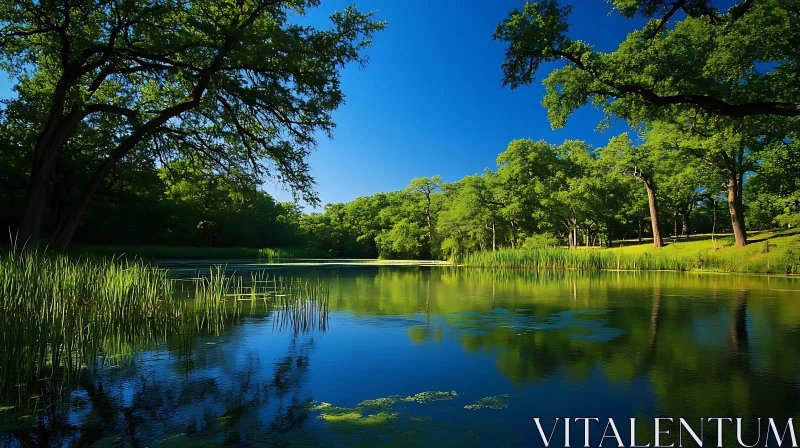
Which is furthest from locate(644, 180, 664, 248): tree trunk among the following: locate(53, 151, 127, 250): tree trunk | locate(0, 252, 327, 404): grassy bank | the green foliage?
locate(53, 151, 127, 250): tree trunk

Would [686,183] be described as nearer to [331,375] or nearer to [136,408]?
[331,375]

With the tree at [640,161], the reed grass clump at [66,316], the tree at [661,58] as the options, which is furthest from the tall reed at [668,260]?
the reed grass clump at [66,316]

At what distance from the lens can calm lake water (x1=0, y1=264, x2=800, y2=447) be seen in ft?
9.80

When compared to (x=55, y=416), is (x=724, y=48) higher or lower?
higher

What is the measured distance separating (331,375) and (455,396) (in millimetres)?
1261

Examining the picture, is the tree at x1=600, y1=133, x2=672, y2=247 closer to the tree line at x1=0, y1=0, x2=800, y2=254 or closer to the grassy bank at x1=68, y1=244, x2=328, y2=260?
the tree line at x1=0, y1=0, x2=800, y2=254

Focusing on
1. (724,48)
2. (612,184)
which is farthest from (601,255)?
(612,184)

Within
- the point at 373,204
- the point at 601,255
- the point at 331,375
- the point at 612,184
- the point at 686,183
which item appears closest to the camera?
the point at 331,375

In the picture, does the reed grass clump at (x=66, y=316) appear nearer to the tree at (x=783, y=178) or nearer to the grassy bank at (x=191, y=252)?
the grassy bank at (x=191, y=252)

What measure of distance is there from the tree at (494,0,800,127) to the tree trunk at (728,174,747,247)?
8.34 meters

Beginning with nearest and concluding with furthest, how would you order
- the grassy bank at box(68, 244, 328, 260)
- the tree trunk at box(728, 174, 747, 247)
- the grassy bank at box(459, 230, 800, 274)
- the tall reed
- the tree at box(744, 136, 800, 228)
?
the tall reed → the grassy bank at box(459, 230, 800, 274) → the tree at box(744, 136, 800, 228) → the tree trunk at box(728, 174, 747, 247) → the grassy bank at box(68, 244, 328, 260)

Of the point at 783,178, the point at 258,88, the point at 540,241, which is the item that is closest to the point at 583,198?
the point at 540,241

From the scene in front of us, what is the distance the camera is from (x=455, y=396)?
3.72 metres

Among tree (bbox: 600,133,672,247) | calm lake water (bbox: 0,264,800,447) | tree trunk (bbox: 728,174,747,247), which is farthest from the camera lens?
tree (bbox: 600,133,672,247)
